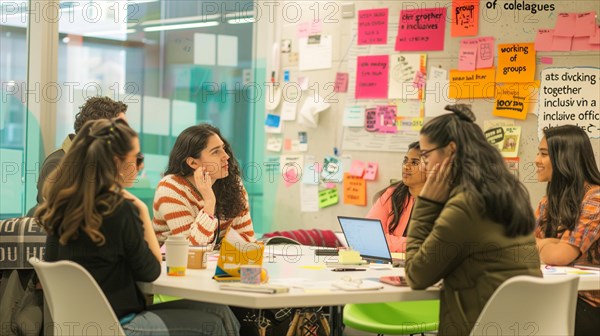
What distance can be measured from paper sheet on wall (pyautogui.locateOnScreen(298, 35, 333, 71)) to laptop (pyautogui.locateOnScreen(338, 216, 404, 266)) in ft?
7.08

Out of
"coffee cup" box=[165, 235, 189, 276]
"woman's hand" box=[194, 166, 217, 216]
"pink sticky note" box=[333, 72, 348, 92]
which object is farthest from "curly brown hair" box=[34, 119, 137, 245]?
"pink sticky note" box=[333, 72, 348, 92]

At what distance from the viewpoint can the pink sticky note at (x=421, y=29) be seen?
497 cm

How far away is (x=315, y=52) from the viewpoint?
17.9ft

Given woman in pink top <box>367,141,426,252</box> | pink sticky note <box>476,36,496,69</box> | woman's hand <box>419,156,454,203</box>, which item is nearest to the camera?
Answer: woman's hand <box>419,156,454,203</box>

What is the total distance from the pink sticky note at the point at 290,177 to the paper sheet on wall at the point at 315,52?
0.72 metres

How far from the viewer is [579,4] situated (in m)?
4.57

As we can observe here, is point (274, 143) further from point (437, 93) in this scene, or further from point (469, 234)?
point (469, 234)

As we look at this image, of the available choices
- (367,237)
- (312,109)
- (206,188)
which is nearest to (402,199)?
(367,237)

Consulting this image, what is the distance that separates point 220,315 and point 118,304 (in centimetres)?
39

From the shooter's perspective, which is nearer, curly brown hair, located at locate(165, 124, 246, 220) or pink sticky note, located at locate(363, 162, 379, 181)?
curly brown hair, located at locate(165, 124, 246, 220)

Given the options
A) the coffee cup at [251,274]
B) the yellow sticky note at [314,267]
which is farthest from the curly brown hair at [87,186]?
the yellow sticky note at [314,267]

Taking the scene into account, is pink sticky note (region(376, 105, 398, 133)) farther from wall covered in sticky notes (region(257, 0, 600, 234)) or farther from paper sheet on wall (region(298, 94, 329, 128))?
paper sheet on wall (region(298, 94, 329, 128))

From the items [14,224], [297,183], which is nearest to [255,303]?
[14,224]

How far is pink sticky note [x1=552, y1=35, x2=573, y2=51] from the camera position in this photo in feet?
15.1
